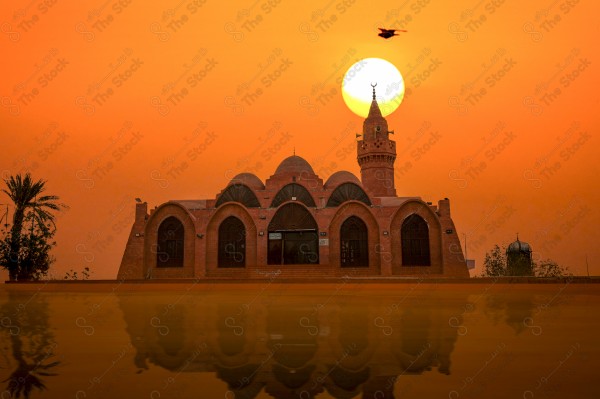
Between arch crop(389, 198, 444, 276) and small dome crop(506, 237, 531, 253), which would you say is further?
small dome crop(506, 237, 531, 253)

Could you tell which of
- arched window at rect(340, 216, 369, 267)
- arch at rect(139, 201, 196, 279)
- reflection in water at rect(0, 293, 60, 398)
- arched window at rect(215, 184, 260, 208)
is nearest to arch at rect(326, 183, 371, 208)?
arched window at rect(340, 216, 369, 267)

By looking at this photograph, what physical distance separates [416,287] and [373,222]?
494 inches

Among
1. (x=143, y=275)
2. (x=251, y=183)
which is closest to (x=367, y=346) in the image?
(x=143, y=275)

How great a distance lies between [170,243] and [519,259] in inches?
1100

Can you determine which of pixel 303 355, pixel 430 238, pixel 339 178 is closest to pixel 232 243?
pixel 339 178

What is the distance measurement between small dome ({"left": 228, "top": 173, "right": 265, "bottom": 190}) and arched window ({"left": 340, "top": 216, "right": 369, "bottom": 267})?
403 inches

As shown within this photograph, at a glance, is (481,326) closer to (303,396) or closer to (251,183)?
(303,396)

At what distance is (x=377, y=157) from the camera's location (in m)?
42.2

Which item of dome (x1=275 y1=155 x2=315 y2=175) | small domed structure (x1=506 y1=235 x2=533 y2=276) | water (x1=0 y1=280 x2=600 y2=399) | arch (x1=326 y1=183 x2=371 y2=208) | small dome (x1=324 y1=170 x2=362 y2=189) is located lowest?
water (x1=0 y1=280 x2=600 y2=399)

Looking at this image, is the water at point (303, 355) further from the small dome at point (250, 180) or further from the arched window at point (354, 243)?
the small dome at point (250, 180)

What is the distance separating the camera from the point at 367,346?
261 inches

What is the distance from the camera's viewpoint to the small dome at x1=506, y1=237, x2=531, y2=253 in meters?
43.3

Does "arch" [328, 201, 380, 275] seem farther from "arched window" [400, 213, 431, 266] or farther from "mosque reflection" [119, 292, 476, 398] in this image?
"mosque reflection" [119, 292, 476, 398]

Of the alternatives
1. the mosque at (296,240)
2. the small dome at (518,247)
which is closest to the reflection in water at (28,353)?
the mosque at (296,240)
